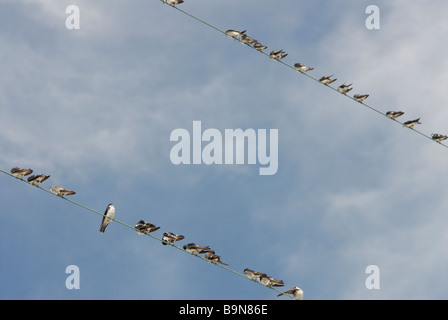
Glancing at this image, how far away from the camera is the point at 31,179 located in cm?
3209

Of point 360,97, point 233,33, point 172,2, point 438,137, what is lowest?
point 438,137

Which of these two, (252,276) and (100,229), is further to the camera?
(100,229)

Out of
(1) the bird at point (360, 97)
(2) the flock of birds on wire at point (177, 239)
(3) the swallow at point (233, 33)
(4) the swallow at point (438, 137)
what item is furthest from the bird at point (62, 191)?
(4) the swallow at point (438, 137)

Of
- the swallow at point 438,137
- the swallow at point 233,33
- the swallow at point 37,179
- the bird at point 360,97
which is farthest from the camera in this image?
the swallow at point 438,137

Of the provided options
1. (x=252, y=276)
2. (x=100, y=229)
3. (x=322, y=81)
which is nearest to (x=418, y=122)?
(x=322, y=81)

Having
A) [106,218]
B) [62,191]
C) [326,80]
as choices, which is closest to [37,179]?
[62,191]

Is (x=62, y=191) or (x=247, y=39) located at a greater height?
(x=247, y=39)

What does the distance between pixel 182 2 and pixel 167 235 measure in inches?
406

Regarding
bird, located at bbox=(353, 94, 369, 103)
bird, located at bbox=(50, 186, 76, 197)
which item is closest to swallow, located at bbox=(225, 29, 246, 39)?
bird, located at bbox=(353, 94, 369, 103)

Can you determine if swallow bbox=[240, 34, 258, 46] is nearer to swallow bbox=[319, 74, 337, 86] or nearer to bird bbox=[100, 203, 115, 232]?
swallow bbox=[319, 74, 337, 86]

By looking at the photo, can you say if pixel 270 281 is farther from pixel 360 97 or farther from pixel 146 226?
pixel 360 97

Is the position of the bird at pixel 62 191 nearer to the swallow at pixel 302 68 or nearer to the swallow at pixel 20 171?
the swallow at pixel 20 171

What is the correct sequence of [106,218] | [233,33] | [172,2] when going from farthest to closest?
[233,33] < [106,218] < [172,2]
